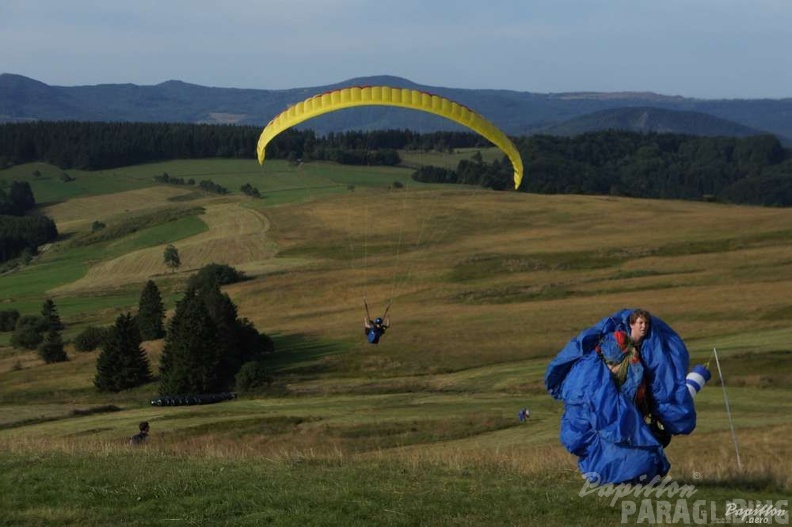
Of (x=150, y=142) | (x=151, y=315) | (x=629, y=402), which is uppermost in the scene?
(x=629, y=402)

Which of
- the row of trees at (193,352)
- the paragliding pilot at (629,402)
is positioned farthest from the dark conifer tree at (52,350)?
the paragliding pilot at (629,402)

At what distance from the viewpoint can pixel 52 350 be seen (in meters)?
57.0

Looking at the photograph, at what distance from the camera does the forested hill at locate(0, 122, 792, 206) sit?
13638 centimetres

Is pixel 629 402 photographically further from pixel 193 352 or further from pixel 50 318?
pixel 50 318

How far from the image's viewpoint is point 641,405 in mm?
9656

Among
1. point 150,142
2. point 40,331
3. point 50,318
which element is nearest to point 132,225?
point 50,318

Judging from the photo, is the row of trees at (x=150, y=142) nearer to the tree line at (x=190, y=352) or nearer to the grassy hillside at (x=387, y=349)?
the grassy hillside at (x=387, y=349)

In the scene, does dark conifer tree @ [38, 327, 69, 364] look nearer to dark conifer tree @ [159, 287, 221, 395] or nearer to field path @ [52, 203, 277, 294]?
dark conifer tree @ [159, 287, 221, 395]

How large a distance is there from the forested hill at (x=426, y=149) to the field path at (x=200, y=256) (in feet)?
109

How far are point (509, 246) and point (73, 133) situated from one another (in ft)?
347

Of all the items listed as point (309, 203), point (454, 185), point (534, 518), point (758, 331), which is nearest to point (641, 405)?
point (534, 518)

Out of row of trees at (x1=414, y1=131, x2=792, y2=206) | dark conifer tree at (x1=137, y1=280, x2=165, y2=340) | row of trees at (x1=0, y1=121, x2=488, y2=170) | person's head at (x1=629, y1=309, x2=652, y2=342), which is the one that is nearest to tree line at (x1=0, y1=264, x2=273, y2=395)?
dark conifer tree at (x1=137, y1=280, x2=165, y2=340)

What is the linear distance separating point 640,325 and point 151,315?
186 ft

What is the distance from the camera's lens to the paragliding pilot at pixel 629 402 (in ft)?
31.0
